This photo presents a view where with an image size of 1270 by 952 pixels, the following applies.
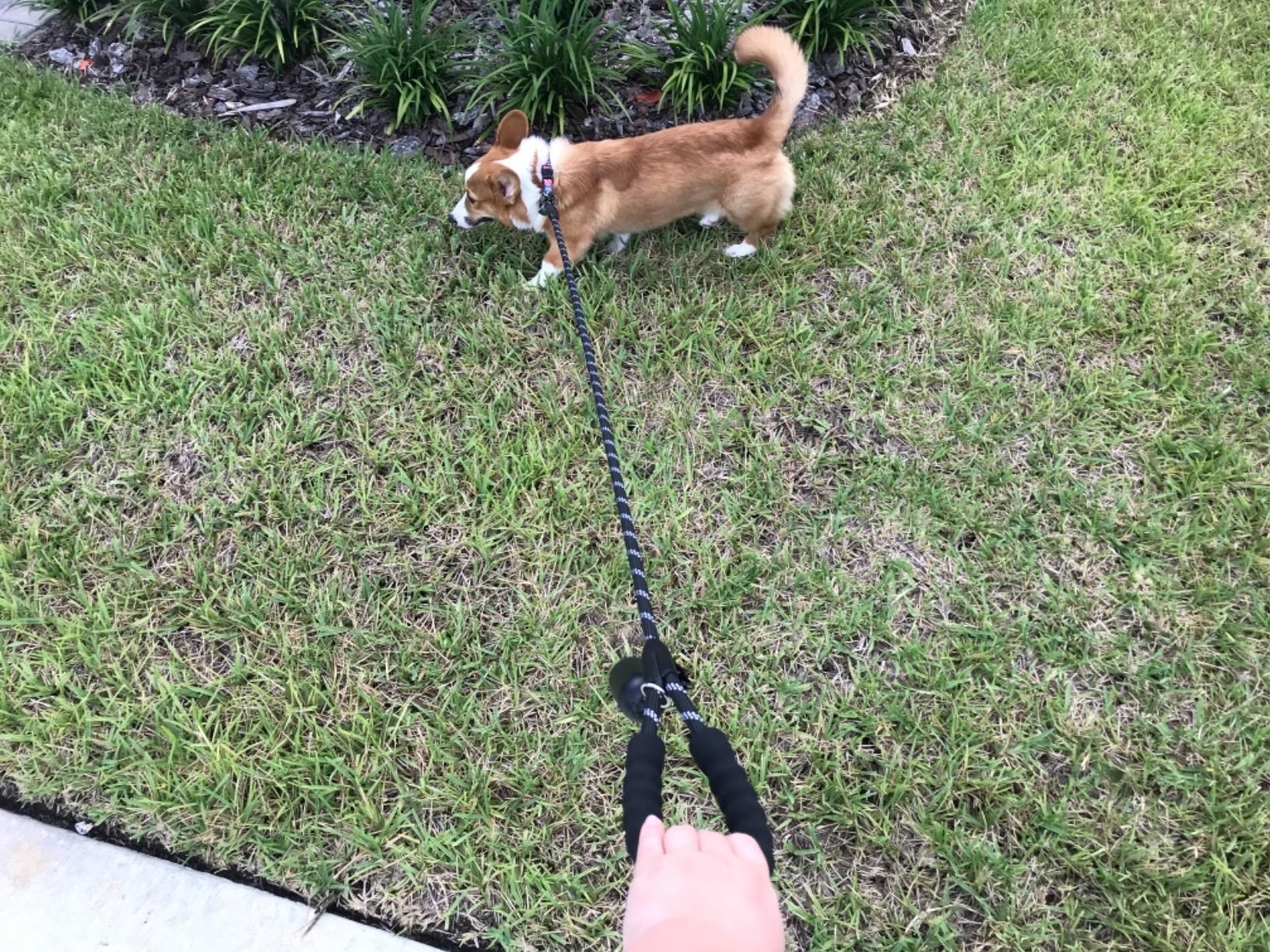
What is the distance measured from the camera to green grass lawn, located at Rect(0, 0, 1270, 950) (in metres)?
1.93

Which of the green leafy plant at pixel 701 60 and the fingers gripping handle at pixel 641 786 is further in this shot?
the green leafy plant at pixel 701 60

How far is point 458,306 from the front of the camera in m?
2.93

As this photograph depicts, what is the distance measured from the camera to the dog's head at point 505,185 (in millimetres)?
2783

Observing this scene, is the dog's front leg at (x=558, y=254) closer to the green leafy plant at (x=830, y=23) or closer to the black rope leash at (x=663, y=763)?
the green leafy plant at (x=830, y=23)

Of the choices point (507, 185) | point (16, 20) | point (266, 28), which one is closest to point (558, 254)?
point (507, 185)

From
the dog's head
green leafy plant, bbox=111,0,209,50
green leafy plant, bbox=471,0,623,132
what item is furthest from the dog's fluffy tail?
green leafy plant, bbox=111,0,209,50

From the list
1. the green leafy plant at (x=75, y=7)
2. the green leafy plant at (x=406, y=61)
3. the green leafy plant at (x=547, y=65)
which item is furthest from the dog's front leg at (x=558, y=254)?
the green leafy plant at (x=75, y=7)

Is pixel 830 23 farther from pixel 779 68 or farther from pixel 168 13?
pixel 168 13

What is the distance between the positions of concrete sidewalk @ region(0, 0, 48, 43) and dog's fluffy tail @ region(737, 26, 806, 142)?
3910mm

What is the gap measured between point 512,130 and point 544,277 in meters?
0.54

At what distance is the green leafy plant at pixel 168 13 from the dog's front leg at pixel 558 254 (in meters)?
2.28

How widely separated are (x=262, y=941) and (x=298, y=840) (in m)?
0.22

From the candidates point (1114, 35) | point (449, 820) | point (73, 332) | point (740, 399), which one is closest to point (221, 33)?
point (73, 332)

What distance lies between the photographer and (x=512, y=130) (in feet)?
9.32
